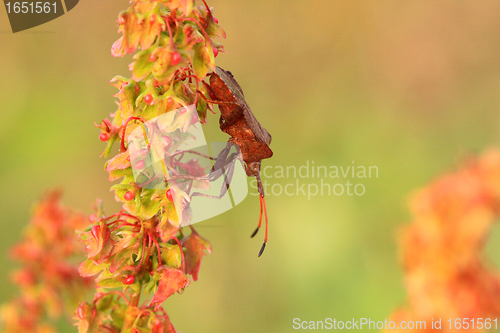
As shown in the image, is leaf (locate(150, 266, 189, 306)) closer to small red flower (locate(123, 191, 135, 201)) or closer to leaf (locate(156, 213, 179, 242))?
leaf (locate(156, 213, 179, 242))

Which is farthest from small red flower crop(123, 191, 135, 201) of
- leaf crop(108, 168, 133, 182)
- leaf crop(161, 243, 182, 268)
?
leaf crop(161, 243, 182, 268)

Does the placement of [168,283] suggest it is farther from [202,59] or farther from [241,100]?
[241,100]

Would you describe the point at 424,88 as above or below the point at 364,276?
above

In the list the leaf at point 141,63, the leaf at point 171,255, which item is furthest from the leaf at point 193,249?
the leaf at point 141,63

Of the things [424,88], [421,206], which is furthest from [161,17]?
[424,88]

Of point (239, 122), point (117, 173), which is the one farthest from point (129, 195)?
point (239, 122)

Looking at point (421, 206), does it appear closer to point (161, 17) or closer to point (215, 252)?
point (161, 17)

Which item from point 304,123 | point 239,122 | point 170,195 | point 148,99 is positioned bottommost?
point 170,195
